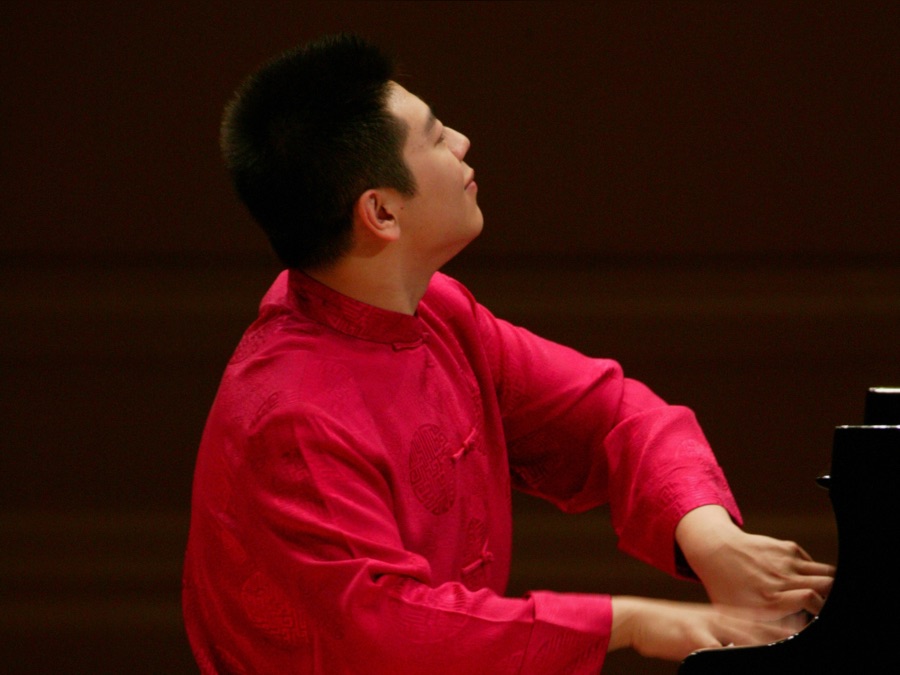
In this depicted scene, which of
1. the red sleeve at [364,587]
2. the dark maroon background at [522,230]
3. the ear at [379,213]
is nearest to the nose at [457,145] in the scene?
the ear at [379,213]

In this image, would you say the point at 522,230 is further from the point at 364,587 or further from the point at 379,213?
the point at 364,587

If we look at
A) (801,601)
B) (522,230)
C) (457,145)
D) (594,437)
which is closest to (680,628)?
(801,601)

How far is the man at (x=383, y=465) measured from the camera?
4.38 ft

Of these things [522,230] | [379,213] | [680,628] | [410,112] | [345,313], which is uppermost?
[410,112]

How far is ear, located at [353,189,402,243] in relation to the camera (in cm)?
149

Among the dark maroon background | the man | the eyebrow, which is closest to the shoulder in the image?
the man

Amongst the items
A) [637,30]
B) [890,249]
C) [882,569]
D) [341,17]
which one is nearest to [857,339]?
[890,249]

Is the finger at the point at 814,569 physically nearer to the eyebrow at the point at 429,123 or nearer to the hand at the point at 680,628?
the hand at the point at 680,628

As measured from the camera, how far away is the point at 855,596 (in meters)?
1.28

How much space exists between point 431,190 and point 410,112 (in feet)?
0.30

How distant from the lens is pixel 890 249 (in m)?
2.63

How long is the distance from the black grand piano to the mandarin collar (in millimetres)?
511

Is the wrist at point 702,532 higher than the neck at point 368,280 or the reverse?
the reverse

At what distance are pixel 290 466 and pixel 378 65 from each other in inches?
18.6
